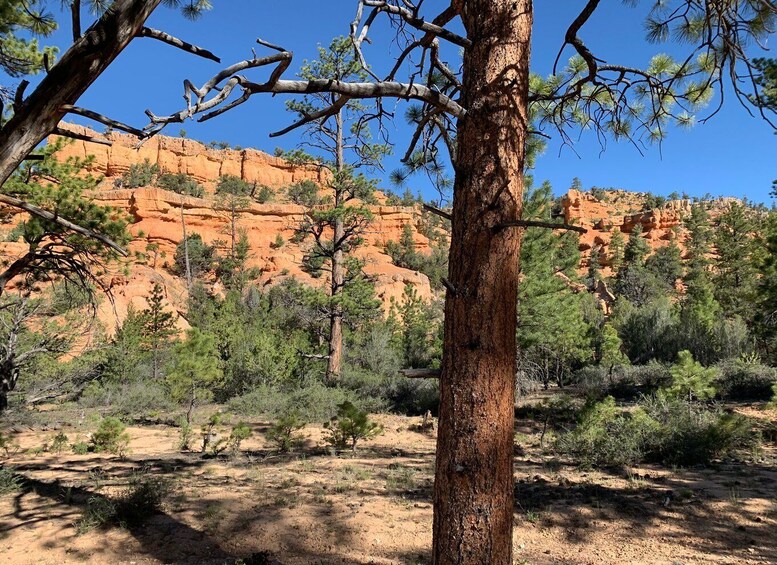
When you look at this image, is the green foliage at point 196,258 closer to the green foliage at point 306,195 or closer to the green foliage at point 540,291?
the green foliage at point 306,195

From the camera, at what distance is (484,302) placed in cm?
207

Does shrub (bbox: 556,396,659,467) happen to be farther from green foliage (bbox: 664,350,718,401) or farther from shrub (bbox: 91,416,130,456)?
shrub (bbox: 91,416,130,456)

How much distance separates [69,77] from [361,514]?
167 inches

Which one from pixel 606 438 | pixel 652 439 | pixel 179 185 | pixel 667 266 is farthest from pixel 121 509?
pixel 179 185

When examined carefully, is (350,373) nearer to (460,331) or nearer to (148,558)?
(148,558)

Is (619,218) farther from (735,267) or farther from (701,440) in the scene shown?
(701,440)

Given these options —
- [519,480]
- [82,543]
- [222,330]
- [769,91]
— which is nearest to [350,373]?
[222,330]

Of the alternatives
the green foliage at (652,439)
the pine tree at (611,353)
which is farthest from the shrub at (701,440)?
the pine tree at (611,353)

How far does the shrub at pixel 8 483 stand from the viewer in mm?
5203

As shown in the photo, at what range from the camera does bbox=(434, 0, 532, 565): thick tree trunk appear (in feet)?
6.48

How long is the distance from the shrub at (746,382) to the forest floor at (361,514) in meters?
7.14

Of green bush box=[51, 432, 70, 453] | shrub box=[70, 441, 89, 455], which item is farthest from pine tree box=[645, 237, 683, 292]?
green bush box=[51, 432, 70, 453]

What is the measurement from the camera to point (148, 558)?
11.9 feet

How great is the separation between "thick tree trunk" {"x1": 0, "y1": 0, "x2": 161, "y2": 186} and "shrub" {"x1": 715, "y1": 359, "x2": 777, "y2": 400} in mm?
15273
